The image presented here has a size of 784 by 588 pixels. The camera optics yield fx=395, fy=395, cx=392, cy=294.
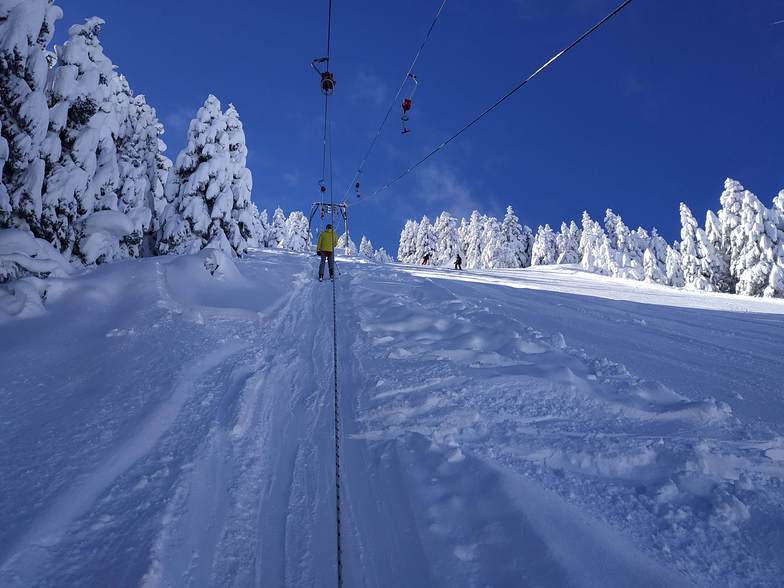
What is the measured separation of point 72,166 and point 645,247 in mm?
80718

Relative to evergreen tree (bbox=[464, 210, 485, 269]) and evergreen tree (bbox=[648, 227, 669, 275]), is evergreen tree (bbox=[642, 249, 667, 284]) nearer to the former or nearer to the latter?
evergreen tree (bbox=[648, 227, 669, 275])

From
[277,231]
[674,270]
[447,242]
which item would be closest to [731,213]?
[674,270]

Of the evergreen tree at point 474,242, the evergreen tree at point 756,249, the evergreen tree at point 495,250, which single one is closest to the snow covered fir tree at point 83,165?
the evergreen tree at point 756,249

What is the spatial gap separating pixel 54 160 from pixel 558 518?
589 inches

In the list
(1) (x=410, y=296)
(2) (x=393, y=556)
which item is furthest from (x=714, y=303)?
(2) (x=393, y=556)

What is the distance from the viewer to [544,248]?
7350cm

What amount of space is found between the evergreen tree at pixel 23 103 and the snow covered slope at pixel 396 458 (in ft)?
14.6

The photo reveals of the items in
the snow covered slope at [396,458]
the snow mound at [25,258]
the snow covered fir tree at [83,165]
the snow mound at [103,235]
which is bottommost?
the snow covered slope at [396,458]

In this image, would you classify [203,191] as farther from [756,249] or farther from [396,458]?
[756,249]

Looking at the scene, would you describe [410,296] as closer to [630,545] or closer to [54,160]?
[630,545]

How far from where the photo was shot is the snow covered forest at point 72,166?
940 centimetres

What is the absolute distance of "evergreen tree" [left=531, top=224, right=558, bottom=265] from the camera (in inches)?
2876

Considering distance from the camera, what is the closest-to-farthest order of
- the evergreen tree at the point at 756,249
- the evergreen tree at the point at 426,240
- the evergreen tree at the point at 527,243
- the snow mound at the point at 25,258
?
1. the snow mound at the point at 25,258
2. the evergreen tree at the point at 756,249
3. the evergreen tree at the point at 527,243
4. the evergreen tree at the point at 426,240

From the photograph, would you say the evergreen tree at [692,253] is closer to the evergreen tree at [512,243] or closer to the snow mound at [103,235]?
the evergreen tree at [512,243]
